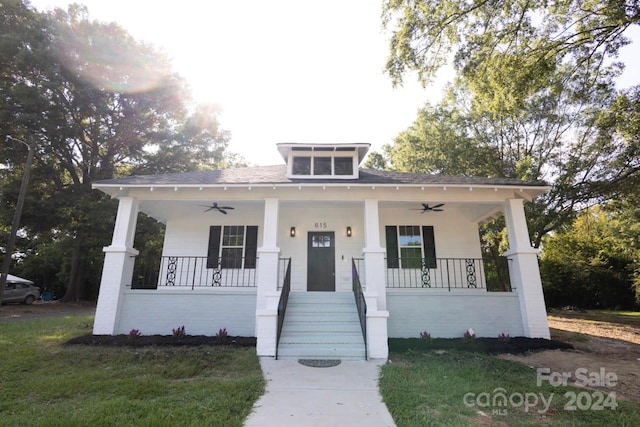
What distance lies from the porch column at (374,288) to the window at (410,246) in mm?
2311

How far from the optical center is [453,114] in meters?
17.8

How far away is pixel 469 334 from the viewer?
810cm

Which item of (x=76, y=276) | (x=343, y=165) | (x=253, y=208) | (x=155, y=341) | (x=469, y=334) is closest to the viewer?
(x=155, y=341)

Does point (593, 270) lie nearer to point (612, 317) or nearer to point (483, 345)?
point (612, 317)

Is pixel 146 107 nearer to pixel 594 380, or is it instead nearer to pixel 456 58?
pixel 456 58

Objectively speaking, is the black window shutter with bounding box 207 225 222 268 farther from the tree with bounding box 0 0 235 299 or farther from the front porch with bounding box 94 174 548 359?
the tree with bounding box 0 0 235 299

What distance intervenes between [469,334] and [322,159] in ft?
20.6

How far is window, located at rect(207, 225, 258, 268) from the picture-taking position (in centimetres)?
1034

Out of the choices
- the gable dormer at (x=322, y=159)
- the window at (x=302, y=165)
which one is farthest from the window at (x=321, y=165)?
the window at (x=302, y=165)

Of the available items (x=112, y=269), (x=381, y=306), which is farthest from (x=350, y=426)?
(x=112, y=269)

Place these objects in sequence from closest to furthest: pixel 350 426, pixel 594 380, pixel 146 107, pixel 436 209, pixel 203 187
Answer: pixel 350 426 < pixel 594 380 < pixel 203 187 < pixel 436 209 < pixel 146 107

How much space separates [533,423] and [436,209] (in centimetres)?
727

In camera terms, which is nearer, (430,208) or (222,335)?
(222,335)

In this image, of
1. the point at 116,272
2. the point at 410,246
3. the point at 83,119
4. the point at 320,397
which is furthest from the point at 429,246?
the point at 83,119
